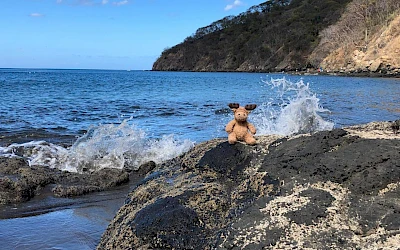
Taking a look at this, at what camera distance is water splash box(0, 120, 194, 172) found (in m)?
8.08

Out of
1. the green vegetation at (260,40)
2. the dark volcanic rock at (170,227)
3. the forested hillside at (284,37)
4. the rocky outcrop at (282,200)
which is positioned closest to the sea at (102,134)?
the rocky outcrop at (282,200)

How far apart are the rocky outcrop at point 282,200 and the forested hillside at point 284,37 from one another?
5372 cm

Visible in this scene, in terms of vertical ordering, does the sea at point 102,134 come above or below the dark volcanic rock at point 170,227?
below

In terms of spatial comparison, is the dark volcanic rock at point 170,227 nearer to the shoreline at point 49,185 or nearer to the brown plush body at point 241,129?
the brown plush body at point 241,129

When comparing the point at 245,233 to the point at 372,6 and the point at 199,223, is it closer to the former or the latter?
the point at 199,223

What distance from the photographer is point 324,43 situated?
82.1 m

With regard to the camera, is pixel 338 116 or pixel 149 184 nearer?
pixel 149 184

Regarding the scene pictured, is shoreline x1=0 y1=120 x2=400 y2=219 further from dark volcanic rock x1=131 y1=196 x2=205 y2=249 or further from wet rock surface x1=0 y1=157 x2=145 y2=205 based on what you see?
dark volcanic rock x1=131 y1=196 x2=205 y2=249

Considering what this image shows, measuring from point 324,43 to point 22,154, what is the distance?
8109 centimetres

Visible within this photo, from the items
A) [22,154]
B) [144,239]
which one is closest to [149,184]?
[144,239]

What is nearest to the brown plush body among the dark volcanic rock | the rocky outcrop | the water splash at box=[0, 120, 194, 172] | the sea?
the rocky outcrop

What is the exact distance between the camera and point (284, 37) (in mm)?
106062

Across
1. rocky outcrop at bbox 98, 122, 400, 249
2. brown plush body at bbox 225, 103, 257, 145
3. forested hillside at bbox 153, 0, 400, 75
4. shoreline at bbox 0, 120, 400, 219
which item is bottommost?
shoreline at bbox 0, 120, 400, 219

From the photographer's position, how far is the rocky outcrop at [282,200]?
214 cm
